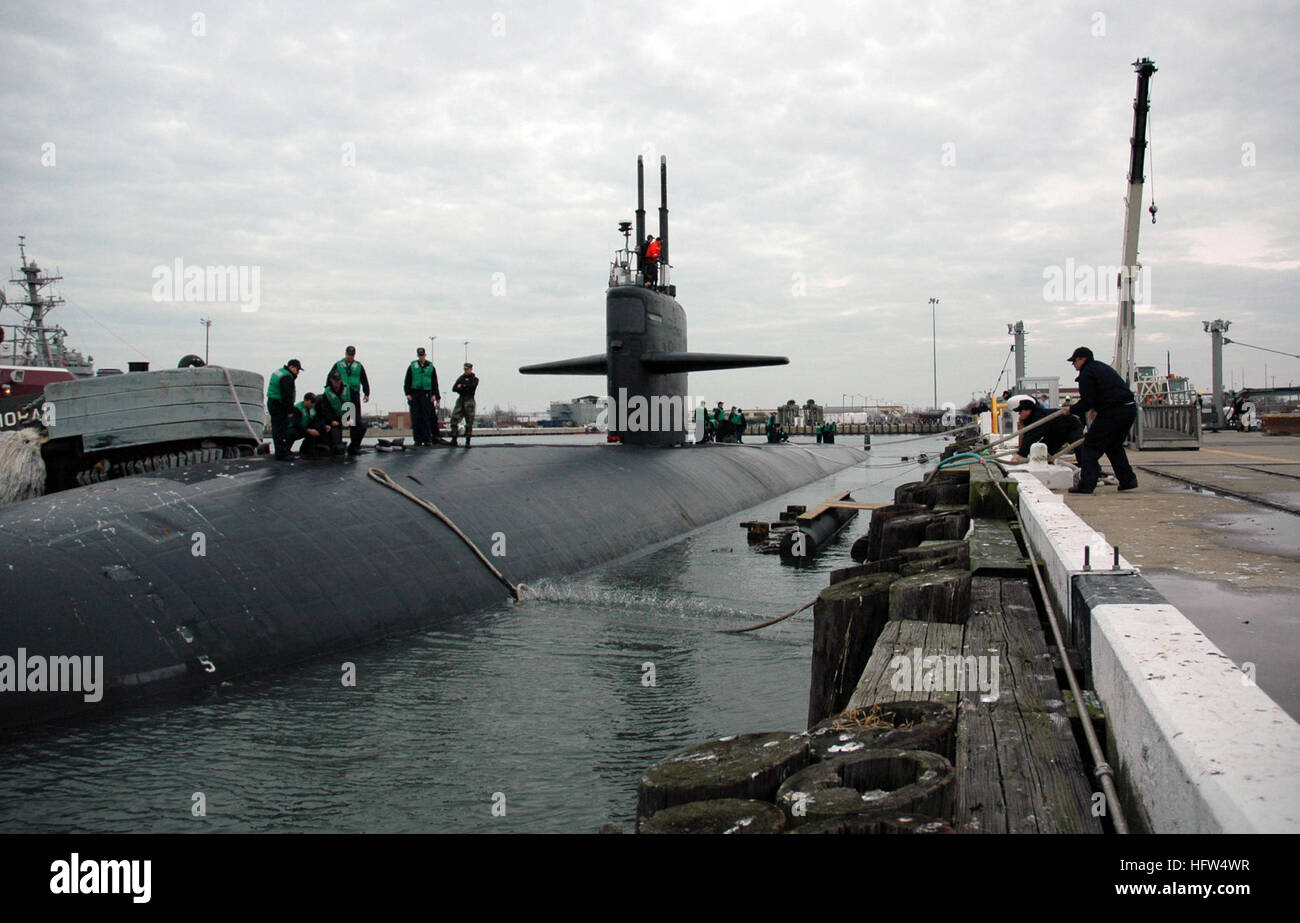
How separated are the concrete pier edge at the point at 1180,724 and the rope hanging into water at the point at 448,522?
→ 7.37 meters

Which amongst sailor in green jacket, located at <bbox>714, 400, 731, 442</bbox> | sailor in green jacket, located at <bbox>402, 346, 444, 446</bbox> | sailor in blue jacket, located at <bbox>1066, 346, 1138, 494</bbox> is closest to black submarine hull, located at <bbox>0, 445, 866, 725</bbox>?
sailor in green jacket, located at <bbox>402, 346, 444, 446</bbox>

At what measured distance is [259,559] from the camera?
8820 mm

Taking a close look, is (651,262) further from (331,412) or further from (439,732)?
(439,732)

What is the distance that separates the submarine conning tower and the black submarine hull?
578cm

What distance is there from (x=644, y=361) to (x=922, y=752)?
16952 millimetres

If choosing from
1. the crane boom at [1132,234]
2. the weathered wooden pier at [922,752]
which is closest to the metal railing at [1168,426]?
the crane boom at [1132,234]

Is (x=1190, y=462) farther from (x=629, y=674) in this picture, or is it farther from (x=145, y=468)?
(x=145, y=468)

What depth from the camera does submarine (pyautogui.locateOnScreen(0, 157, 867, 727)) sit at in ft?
23.4

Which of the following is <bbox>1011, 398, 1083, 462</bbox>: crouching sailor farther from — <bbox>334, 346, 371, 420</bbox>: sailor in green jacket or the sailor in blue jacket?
<bbox>334, 346, 371, 420</bbox>: sailor in green jacket

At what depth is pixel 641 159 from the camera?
925 inches

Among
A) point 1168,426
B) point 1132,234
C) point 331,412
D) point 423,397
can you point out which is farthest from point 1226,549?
point 1132,234

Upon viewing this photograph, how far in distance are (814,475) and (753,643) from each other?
70.8ft
